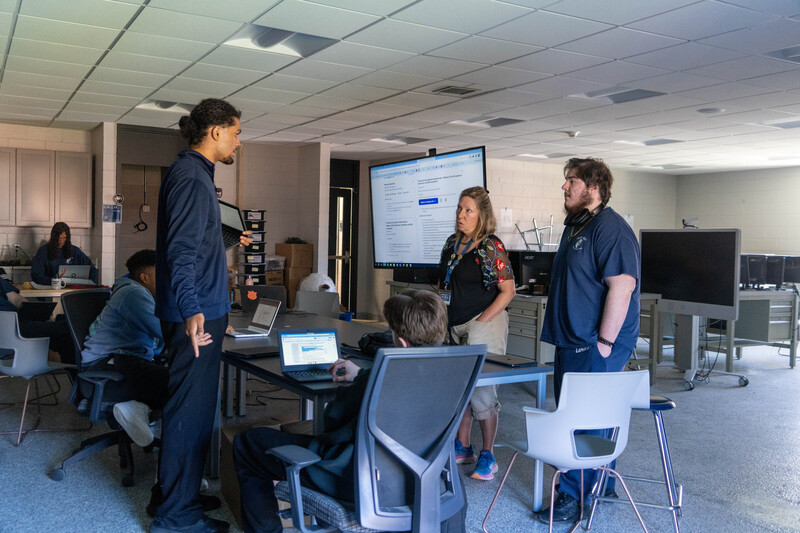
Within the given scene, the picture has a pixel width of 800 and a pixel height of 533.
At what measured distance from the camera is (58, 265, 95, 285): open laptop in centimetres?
650

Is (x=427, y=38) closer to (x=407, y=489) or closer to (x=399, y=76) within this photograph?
(x=399, y=76)

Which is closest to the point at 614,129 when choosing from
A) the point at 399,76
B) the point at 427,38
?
the point at 399,76

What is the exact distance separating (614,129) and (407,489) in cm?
736

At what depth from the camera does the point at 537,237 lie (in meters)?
11.9

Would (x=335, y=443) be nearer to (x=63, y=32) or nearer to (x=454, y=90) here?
(x=63, y=32)

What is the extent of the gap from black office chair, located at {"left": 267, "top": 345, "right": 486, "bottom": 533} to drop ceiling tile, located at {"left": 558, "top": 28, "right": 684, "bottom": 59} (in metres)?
3.46

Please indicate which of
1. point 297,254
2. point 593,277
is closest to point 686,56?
Answer: point 593,277

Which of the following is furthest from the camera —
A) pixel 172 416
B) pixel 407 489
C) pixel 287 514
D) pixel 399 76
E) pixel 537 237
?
pixel 537 237

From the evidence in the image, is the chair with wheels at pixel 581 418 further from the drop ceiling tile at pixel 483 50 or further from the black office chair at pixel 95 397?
the drop ceiling tile at pixel 483 50

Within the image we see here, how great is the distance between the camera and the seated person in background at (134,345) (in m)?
3.34

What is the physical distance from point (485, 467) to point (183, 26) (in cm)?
347

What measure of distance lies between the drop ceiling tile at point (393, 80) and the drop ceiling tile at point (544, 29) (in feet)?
4.27

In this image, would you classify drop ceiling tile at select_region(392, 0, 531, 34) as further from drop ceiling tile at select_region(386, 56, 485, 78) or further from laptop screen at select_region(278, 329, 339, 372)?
laptop screen at select_region(278, 329, 339, 372)

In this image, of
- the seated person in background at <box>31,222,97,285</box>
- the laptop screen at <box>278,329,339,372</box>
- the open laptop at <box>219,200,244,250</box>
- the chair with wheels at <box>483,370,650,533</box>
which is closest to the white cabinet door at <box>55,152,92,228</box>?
the seated person in background at <box>31,222,97,285</box>
